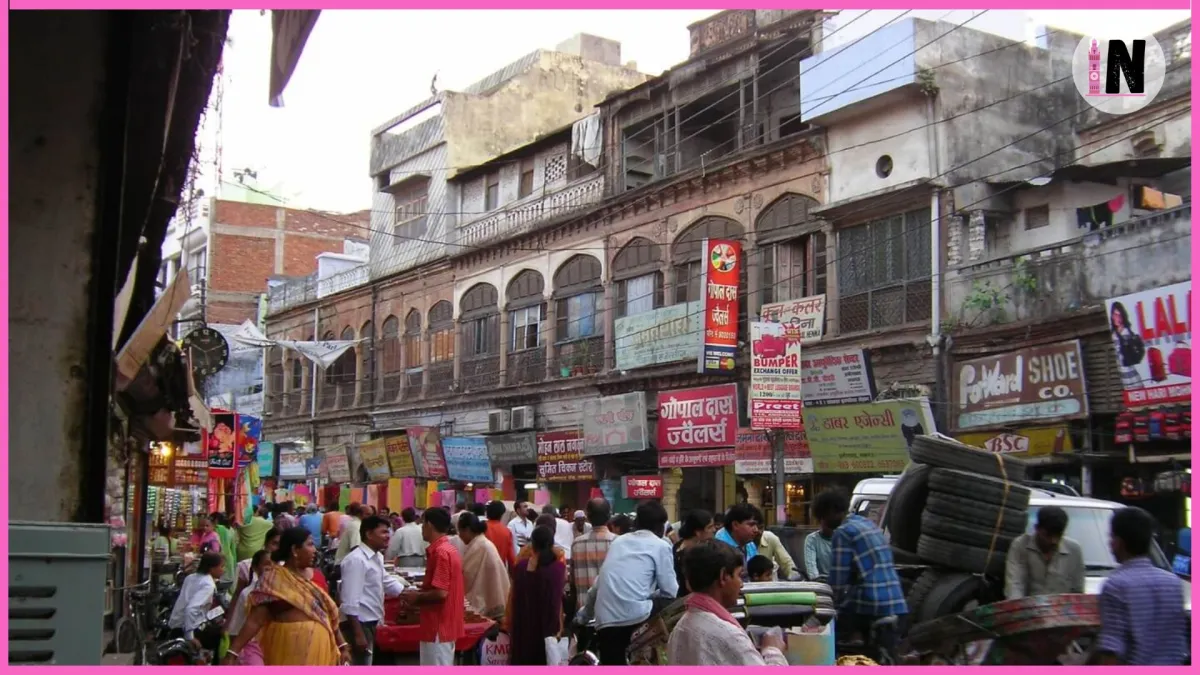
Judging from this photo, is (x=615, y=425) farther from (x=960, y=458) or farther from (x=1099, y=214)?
(x=960, y=458)

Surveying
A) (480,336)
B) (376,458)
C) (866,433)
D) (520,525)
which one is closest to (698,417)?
(866,433)

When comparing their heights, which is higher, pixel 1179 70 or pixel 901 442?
pixel 1179 70

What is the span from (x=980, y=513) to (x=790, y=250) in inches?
637

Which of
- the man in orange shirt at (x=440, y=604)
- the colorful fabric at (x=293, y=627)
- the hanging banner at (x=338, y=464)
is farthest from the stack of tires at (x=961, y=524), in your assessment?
the hanging banner at (x=338, y=464)

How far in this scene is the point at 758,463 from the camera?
2262cm

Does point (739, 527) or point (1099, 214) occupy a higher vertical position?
point (1099, 214)

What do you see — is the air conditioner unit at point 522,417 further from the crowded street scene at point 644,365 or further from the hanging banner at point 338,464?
the hanging banner at point 338,464

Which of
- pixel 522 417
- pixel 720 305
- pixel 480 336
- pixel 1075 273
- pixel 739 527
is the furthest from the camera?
pixel 480 336

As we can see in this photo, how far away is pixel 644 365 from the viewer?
26.1 meters

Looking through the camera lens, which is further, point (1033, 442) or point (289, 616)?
point (1033, 442)

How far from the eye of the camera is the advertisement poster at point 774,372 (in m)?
20.5

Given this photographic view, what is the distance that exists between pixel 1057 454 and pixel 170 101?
14.8 m

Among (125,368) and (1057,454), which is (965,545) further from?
(1057,454)

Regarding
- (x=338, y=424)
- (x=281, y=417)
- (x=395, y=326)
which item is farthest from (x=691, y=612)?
(x=281, y=417)
